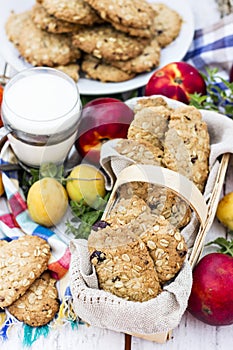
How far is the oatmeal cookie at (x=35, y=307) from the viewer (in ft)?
5.38

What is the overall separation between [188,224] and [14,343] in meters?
0.58

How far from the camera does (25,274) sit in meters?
1.63

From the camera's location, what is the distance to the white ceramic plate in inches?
83.6

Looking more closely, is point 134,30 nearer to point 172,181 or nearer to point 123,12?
point 123,12

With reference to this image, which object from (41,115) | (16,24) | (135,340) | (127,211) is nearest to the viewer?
(127,211)

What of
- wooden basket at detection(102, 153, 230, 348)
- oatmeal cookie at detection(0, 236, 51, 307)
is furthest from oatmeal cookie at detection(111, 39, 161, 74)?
oatmeal cookie at detection(0, 236, 51, 307)

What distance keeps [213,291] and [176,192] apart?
0.94 feet

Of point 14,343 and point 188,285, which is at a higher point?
point 188,285

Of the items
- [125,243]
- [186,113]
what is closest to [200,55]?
[186,113]

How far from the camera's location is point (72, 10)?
2018mm

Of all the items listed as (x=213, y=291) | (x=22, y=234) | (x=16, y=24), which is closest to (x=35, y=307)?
(x=22, y=234)

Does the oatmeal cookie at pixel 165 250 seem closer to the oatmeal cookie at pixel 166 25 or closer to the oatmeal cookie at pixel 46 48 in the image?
the oatmeal cookie at pixel 46 48

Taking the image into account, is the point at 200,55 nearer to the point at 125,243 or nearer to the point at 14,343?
the point at 125,243

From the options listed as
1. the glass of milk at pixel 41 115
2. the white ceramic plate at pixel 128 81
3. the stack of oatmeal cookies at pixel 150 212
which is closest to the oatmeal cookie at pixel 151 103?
the stack of oatmeal cookies at pixel 150 212
